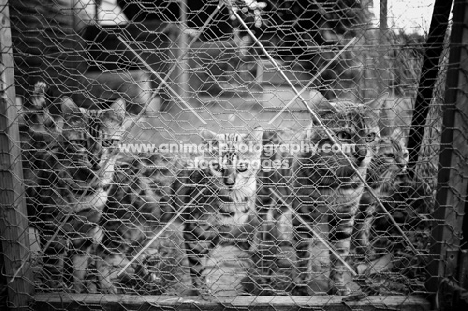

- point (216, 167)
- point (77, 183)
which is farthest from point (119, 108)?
point (216, 167)

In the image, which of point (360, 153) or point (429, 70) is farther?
point (360, 153)

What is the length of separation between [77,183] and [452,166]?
4.93 feet

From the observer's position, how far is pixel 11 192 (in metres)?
1.21

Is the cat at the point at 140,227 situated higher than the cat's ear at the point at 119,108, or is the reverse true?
the cat's ear at the point at 119,108

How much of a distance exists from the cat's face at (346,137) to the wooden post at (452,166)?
1.16 feet

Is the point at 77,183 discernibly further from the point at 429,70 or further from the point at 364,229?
the point at 429,70

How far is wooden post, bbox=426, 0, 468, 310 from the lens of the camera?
43.8 inches

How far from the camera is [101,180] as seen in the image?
61.0 inches

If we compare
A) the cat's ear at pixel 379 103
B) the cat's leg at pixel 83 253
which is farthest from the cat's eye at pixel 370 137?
the cat's leg at pixel 83 253

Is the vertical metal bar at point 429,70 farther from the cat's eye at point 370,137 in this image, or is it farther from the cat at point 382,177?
the cat's eye at point 370,137

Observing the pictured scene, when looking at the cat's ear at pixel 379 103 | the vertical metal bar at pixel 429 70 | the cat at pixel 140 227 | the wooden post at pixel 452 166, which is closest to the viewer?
the wooden post at pixel 452 166

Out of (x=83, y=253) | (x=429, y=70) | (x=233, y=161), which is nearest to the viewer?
(x=429, y=70)

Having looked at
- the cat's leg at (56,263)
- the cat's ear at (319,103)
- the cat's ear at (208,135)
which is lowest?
the cat's leg at (56,263)

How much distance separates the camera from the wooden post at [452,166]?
1.11 m
